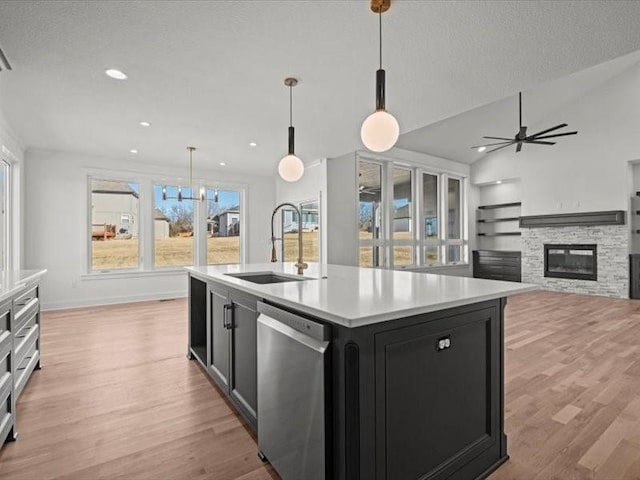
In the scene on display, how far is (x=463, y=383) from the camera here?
1.58 m

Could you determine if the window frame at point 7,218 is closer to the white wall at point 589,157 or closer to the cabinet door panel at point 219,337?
the cabinet door panel at point 219,337

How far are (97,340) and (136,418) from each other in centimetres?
218

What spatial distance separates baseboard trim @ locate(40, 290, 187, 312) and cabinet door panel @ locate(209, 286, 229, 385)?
445cm

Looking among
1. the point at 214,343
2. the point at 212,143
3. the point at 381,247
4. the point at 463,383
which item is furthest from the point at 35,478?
the point at 381,247

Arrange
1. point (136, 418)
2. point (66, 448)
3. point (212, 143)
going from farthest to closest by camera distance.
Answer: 1. point (212, 143)
2. point (136, 418)
3. point (66, 448)

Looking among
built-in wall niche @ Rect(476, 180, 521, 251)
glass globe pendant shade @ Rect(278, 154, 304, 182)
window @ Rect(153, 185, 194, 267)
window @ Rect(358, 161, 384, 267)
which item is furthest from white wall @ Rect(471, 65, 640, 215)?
window @ Rect(153, 185, 194, 267)

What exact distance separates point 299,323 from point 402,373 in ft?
1.50

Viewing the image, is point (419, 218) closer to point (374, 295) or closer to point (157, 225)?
point (157, 225)

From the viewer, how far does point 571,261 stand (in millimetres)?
7391

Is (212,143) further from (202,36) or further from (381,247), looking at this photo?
(381,247)

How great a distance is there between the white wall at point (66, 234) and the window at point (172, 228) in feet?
1.31

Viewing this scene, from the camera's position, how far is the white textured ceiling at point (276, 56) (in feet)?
7.50

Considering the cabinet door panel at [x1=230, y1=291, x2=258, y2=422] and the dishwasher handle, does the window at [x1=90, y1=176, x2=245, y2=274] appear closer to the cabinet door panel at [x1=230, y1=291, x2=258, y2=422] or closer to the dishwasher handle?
→ the cabinet door panel at [x1=230, y1=291, x2=258, y2=422]

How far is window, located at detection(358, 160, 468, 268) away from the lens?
704 cm
